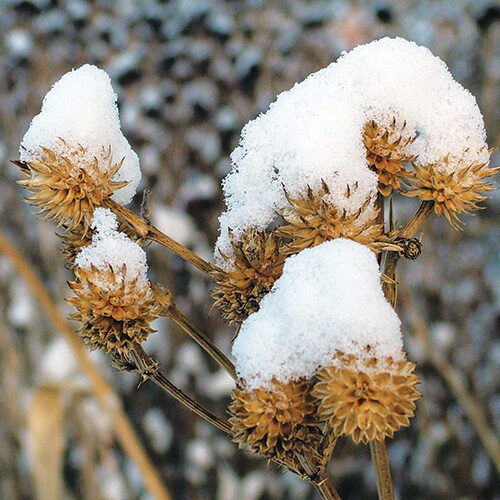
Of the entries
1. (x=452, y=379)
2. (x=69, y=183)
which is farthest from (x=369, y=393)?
(x=452, y=379)

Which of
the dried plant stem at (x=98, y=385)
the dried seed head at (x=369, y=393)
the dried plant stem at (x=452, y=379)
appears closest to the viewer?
the dried seed head at (x=369, y=393)

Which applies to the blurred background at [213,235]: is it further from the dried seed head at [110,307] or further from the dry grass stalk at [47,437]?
the dried seed head at [110,307]

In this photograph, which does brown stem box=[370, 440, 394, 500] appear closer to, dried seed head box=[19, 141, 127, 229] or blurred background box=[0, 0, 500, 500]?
dried seed head box=[19, 141, 127, 229]

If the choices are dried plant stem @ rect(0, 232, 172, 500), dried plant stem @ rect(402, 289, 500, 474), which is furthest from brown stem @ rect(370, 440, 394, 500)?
dried plant stem @ rect(402, 289, 500, 474)

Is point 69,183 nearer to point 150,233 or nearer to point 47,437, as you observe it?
point 150,233

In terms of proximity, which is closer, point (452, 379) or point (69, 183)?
point (69, 183)

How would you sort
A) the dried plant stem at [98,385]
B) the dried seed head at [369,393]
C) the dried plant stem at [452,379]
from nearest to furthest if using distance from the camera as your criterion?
the dried seed head at [369,393] < the dried plant stem at [98,385] < the dried plant stem at [452,379]

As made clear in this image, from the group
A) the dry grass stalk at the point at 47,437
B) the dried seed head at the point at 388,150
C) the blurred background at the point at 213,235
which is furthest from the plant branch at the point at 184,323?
the blurred background at the point at 213,235

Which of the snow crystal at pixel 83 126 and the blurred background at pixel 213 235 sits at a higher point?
→ the snow crystal at pixel 83 126
